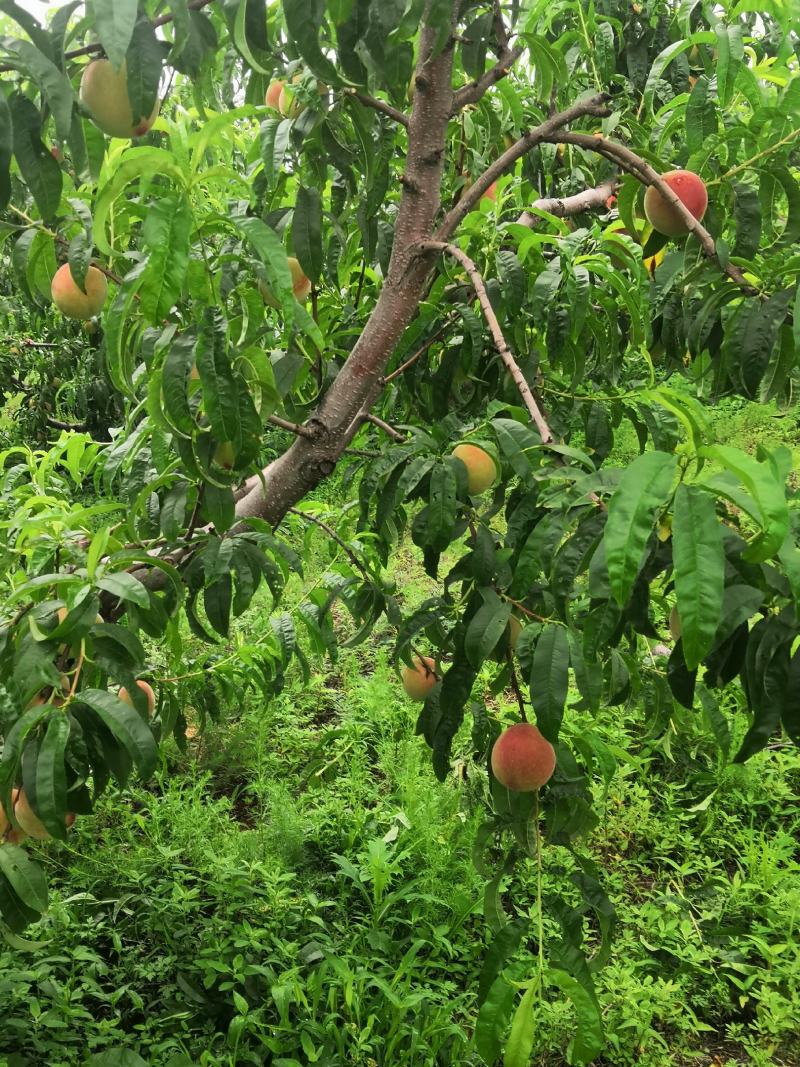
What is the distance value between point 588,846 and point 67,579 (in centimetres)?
197

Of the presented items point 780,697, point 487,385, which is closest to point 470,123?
point 487,385

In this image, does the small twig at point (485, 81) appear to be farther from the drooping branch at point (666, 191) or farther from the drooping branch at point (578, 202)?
the drooping branch at point (578, 202)

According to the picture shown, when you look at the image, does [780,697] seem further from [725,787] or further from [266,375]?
[725,787]

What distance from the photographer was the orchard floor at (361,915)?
1.73 m

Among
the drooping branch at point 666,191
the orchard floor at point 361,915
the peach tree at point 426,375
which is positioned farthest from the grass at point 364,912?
the drooping branch at point 666,191

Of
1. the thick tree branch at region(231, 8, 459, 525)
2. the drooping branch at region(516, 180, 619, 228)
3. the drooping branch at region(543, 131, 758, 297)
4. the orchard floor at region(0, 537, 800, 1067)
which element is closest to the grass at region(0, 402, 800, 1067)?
the orchard floor at region(0, 537, 800, 1067)

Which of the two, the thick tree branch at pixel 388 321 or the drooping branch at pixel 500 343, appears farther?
the thick tree branch at pixel 388 321

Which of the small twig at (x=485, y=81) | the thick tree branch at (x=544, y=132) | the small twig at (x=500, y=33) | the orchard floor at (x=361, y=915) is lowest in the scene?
the orchard floor at (x=361, y=915)

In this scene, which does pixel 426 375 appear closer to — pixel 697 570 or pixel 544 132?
pixel 544 132

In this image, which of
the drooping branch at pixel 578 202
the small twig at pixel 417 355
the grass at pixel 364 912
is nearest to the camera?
the small twig at pixel 417 355

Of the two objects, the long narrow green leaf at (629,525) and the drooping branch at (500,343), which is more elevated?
the drooping branch at (500,343)

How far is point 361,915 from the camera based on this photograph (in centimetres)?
210

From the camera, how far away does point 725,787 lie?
2.67 m

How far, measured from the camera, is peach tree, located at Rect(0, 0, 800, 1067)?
0.67 m
